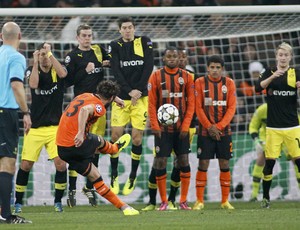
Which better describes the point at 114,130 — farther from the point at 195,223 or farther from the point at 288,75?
the point at 195,223

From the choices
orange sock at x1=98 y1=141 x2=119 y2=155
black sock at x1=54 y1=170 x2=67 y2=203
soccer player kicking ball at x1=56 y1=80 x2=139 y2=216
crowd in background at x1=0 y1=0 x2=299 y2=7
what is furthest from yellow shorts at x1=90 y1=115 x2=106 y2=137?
crowd in background at x1=0 y1=0 x2=299 y2=7

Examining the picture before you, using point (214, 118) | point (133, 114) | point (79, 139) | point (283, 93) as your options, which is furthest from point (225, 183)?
point (79, 139)

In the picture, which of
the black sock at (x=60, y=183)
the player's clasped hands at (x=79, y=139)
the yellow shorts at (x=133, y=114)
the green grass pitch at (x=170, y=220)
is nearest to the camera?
the green grass pitch at (x=170, y=220)

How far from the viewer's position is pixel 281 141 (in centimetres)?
1312

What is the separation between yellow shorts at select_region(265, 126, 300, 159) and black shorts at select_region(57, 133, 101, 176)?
2.94 meters

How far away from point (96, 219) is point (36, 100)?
2.93 m

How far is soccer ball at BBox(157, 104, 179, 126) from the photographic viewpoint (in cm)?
1251

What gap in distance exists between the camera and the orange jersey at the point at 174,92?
12.8 m

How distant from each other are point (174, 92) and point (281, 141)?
166 cm

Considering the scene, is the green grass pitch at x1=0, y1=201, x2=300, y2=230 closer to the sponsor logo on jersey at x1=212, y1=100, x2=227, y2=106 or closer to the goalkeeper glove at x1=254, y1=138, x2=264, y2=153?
the sponsor logo on jersey at x1=212, y1=100, x2=227, y2=106

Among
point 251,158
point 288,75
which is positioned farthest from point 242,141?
point 288,75

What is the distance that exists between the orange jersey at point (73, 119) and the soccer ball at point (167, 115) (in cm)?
160

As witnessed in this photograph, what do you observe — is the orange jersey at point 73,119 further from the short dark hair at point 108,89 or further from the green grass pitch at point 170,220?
the green grass pitch at point 170,220

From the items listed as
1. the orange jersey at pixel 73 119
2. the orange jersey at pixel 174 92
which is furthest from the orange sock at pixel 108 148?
the orange jersey at pixel 174 92
